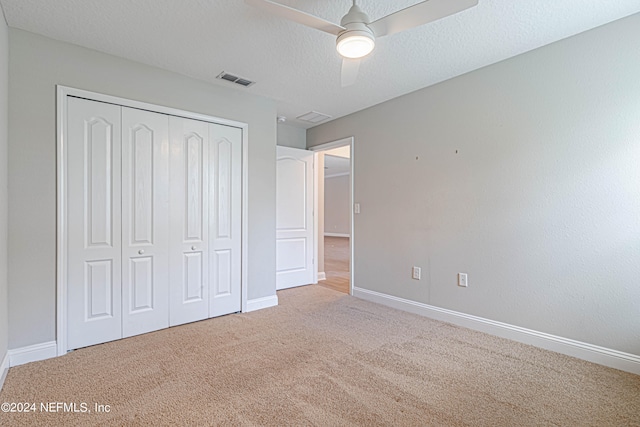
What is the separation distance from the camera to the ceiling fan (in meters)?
1.58

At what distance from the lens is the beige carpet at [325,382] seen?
1.71 metres

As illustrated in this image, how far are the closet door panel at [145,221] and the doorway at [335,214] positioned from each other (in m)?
2.32

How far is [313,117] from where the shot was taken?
14.5 ft

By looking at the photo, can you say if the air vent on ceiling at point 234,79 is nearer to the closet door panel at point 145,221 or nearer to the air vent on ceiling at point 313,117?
the closet door panel at point 145,221

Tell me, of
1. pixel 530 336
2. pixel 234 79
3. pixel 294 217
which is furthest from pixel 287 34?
pixel 530 336

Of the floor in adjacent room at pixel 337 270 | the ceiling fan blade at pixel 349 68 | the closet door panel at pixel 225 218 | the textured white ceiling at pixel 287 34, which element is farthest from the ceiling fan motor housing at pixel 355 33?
the floor in adjacent room at pixel 337 270

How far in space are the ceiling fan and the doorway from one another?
7.98ft

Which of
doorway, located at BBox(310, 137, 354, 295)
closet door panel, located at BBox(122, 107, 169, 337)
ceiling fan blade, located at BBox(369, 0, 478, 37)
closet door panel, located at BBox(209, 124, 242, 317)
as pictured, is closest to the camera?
ceiling fan blade, located at BBox(369, 0, 478, 37)

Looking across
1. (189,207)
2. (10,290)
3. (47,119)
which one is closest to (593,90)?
(189,207)

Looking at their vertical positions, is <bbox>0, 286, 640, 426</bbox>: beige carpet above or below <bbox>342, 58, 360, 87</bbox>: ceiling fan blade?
below

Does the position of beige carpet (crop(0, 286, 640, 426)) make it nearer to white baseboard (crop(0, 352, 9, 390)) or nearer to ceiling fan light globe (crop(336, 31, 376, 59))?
white baseboard (crop(0, 352, 9, 390))

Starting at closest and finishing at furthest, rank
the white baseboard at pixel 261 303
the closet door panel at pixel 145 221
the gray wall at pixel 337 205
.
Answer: the closet door panel at pixel 145 221, the white baseboard at pixel 261 303, the gray wall at pixel 337 205

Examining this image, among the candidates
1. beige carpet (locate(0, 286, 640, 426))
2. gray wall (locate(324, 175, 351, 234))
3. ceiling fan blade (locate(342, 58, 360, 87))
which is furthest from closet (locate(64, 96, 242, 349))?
gray wall (locate(324, 175, 351, 234))

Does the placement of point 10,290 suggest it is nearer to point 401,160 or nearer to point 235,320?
point 235,320
